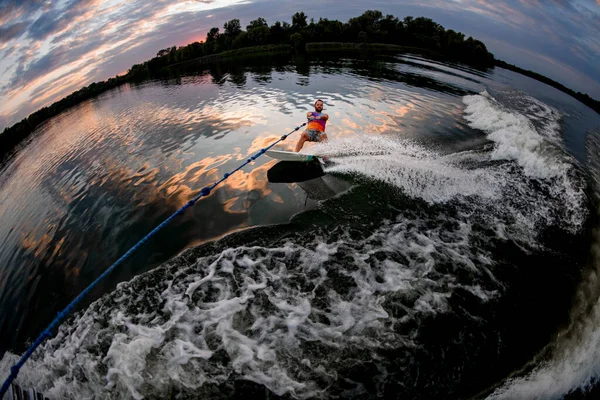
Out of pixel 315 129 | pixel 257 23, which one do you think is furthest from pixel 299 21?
pixel 315 129

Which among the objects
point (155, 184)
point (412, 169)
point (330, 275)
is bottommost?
point (330, 275)

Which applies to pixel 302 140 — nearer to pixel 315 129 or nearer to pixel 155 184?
pixel 315 129

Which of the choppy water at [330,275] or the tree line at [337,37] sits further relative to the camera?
the tree line at [337,37]

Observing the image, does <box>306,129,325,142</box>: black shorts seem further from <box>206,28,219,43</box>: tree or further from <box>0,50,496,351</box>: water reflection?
<box>206,28,219,43</box>: tree

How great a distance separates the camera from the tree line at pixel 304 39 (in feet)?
202

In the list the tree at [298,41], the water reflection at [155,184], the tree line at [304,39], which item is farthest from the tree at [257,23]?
the water reflection at [155,184]

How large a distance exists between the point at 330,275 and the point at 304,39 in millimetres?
89452

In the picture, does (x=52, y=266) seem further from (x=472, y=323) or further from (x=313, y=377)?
(x=472, y=323)

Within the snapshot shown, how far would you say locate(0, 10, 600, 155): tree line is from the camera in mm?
61625

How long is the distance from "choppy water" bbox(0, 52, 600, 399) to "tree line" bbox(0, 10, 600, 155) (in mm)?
58079

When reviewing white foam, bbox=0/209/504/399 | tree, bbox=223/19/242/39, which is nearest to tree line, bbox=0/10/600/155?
tree, bbox=223/19/242/39

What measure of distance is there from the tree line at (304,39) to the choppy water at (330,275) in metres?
58.1

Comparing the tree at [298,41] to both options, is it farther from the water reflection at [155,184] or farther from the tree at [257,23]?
the water reflection at [155,184]

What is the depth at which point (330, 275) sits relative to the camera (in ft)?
16.6
